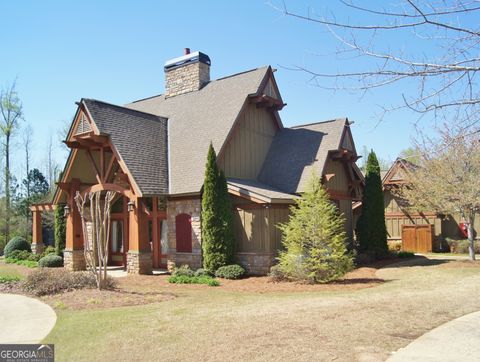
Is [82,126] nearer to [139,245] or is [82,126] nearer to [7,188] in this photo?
[139,245]

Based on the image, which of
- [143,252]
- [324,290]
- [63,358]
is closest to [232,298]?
[324,290]

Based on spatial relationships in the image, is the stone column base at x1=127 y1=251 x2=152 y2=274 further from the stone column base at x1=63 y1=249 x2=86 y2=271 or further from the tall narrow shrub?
the tall narrow shrub

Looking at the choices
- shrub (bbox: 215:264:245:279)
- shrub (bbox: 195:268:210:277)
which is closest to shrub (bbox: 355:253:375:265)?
shrub (bbox: 215:264:245:279)

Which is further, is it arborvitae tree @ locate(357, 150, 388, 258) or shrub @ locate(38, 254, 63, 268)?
shrub @ locate(38, 254, 63, 268)

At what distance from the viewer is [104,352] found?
7.18 m

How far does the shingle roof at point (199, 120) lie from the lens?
18.5 metres

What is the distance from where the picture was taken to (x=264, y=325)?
8.37 metres

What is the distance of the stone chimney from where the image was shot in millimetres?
23984

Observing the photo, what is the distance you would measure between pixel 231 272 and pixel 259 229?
2008 mm

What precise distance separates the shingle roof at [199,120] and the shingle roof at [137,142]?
512mm

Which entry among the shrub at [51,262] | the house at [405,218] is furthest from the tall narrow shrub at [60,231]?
the house at [405,218]

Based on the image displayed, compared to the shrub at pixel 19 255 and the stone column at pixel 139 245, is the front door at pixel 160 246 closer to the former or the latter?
the stone column at pixel 139 245

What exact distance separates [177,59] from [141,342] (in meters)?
19.6

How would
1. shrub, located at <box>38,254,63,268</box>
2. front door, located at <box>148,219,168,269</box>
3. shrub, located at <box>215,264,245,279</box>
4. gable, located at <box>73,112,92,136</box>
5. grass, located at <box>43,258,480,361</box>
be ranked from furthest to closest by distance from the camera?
1. shrub, located at <box>38,254,63,268</box>
2. front door, located at <box>148,219,168,269</box>
3. gable, located at <box>73,112,92,136</box>
4. shrub, located at <box>215,264,245,279</box>
5. grass, located at <box>43,258,480,361</box>
